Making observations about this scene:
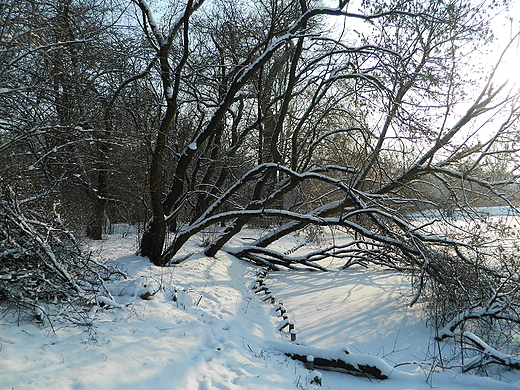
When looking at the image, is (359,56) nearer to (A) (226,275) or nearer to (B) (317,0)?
(B) (317,0)

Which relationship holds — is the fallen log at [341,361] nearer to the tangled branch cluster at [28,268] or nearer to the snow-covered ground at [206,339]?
the snow-covered ground at [206,339]

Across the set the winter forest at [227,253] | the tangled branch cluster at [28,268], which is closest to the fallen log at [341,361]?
the winter forest at [227,253]

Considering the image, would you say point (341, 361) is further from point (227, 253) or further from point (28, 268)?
point (227, 253)

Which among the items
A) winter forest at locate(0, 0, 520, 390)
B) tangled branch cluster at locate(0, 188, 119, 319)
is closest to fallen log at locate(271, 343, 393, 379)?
winter forest at locate(0, 0, 520, 390)

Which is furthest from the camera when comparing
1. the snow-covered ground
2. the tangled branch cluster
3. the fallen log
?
the fallen log

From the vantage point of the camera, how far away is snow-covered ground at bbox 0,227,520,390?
11.2 feet

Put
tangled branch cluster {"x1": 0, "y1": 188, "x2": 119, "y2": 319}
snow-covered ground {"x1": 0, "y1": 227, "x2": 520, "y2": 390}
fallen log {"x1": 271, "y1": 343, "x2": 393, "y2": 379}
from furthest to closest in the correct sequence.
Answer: fallen log {"x1": 271, "y1": 343, "x2": 393, "y2": 379}, tangled branch cluster {"x1": 0, "y1": 188, "x2": 119, "y2": 319}, snow-covered ground {"x1": 0, "y1": 227, "x2": 520, "y2": 390}

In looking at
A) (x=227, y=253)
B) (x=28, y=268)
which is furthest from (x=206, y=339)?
(x=227, y=253)

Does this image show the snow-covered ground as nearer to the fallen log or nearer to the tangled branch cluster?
the fallen log

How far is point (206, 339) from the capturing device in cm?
480

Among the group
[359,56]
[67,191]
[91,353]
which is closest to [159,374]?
[91,353]

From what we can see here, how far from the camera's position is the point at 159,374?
143 inches

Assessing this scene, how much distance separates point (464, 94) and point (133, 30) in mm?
7794

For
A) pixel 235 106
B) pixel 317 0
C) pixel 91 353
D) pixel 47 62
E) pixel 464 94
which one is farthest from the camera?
pixel 235 106
